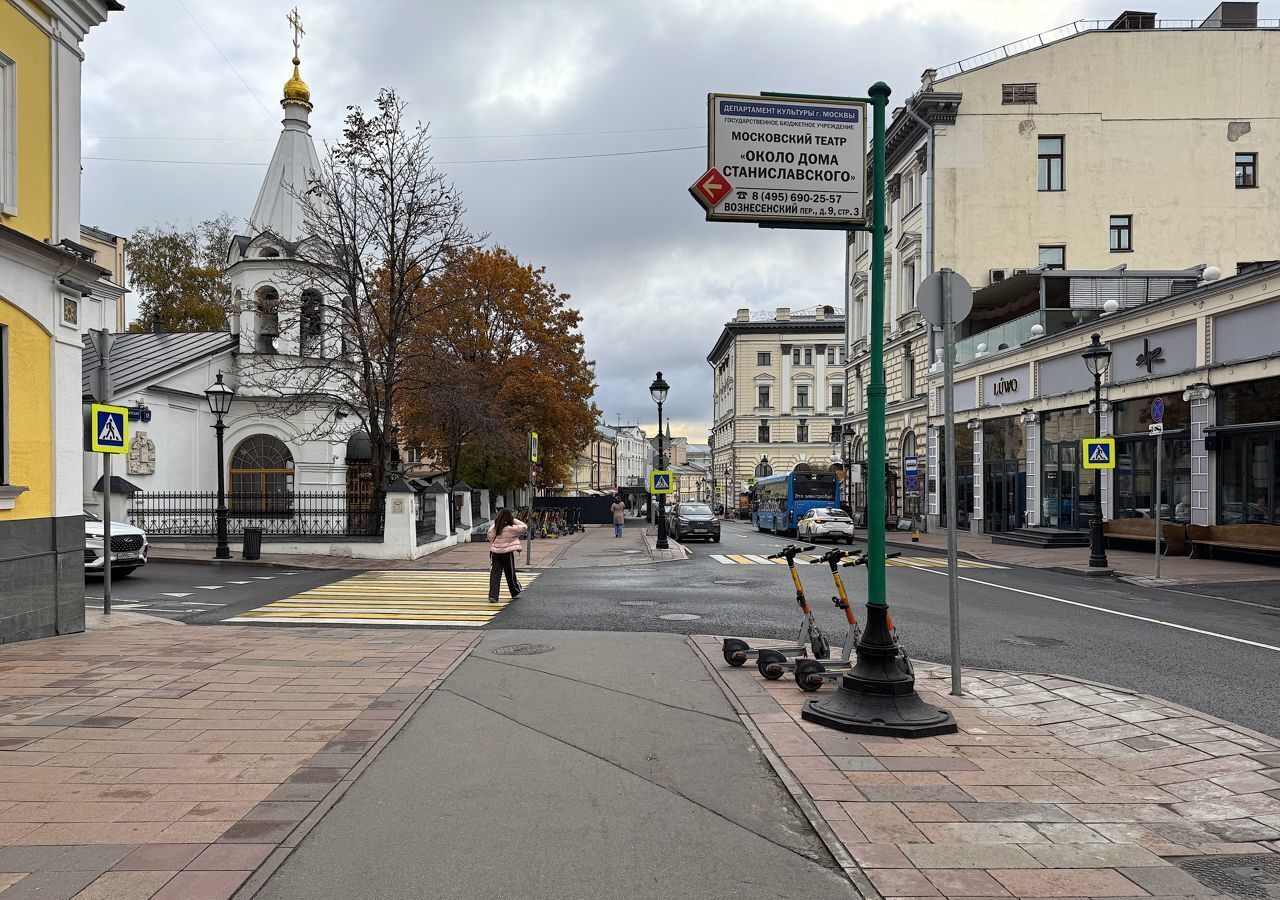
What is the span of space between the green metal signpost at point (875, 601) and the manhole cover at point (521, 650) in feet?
11.8

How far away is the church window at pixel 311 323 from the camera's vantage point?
27422mm

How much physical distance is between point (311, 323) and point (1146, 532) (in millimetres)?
27088

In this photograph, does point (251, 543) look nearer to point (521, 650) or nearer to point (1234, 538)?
point (521, 650)

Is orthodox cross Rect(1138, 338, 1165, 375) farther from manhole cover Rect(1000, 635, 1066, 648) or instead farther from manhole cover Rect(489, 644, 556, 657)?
manhole cover Rect(489, 644, 556, 657)

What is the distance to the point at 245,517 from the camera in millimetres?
26812

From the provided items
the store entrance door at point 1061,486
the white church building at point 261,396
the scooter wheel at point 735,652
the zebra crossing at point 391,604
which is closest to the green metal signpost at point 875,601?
the scooter wheel at point 735,652

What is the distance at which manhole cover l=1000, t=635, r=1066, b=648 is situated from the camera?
33.8 feet

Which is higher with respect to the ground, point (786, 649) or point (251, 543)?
point (786, 649)

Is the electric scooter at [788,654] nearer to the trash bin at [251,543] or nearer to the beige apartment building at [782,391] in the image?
the trash bin at [251,543]

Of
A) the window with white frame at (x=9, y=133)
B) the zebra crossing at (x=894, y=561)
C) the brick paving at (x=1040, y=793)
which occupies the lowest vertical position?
the zebra crossing at (x=894, y=561)

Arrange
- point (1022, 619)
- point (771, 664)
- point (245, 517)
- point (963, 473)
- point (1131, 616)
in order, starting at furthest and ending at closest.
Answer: point (963, 473)
point (245, 517)
point (1131, 616)
point (1022, 619)
point (771, 664)

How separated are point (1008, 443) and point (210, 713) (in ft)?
106

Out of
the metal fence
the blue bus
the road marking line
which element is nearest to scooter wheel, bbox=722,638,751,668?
the road marking line

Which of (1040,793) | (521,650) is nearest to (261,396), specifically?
(521,650)
